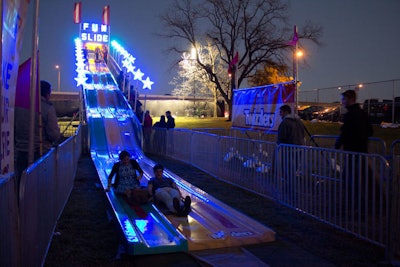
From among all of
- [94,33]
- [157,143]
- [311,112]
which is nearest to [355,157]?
[157,143]

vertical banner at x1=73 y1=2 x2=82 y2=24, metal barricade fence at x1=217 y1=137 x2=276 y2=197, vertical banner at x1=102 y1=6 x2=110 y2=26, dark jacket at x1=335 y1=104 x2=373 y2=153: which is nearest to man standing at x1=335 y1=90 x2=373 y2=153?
dark jacket at x1=335 y1=104 x2=373 y2=153

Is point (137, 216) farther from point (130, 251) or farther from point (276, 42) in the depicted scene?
point (276, 42)

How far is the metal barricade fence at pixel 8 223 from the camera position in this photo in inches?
139

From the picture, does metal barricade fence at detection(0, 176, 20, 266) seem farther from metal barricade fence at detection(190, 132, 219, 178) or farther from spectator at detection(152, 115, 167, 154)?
spectator at detection(152, 115, 167, 154)

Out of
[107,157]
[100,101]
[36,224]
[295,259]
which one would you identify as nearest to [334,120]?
[100,101]

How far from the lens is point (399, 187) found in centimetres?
579

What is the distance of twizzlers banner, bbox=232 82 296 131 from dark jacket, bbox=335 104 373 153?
3.65 m

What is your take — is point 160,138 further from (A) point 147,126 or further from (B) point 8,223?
(B) point 8,223

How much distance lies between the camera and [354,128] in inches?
316

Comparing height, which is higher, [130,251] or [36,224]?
[36,224]

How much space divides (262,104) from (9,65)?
9625 millimetres

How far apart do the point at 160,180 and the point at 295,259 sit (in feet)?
12.4

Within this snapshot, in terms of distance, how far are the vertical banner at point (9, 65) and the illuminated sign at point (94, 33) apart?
43.2m

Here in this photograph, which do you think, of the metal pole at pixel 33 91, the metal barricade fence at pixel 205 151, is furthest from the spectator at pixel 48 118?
the metal barricade fence at pixel 205 151
